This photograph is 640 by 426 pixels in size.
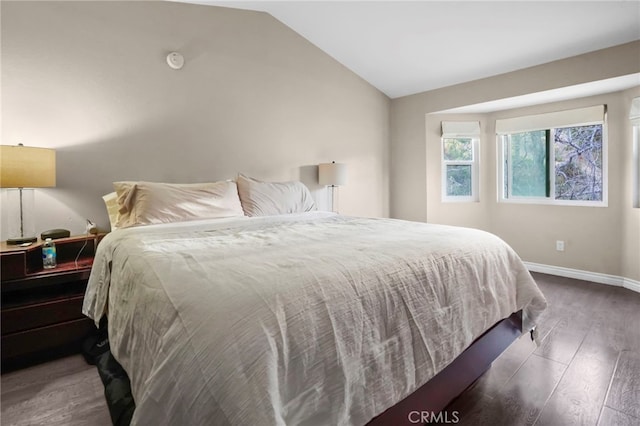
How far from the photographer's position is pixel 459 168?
4590 millimetres

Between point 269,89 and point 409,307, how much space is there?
2969 mm

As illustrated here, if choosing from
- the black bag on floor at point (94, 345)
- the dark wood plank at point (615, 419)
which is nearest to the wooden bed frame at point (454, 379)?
the dark wood plank at point (615, 419)

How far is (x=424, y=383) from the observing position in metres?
1.28

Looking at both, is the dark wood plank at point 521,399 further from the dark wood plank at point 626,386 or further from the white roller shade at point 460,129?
the white roller shade at point 460,129

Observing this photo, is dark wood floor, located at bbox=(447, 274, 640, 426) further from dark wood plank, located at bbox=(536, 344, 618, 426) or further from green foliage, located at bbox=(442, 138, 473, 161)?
green foliage, located at bbox=(442, 138, 473, 161)

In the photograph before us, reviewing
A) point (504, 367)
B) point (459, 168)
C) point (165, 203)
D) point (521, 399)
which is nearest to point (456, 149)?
point (459, 168)

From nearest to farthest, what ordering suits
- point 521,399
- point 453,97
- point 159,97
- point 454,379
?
point 454,379, point 521,399, point 159,97, point 453,97

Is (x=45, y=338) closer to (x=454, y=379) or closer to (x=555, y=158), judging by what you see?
(x=454, y=379)

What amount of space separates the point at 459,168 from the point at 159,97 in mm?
3748

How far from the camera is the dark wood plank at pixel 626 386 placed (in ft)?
5.25

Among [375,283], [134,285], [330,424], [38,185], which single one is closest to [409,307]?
[375,283]

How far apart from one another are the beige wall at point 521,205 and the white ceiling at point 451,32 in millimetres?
191

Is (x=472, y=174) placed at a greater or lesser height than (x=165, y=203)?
greater

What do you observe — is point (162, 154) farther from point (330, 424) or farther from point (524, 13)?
point (524, 13)
